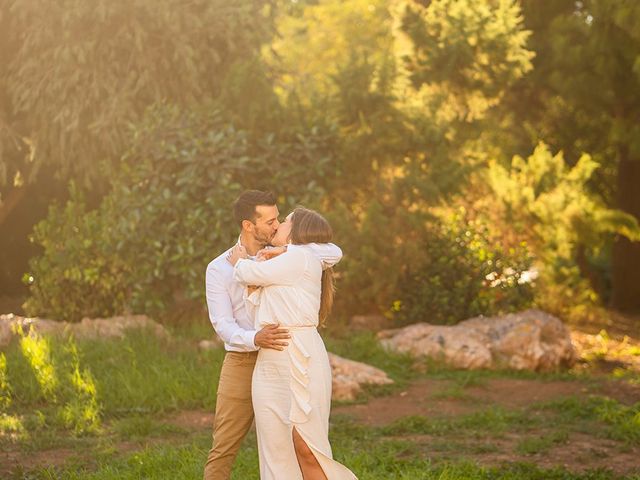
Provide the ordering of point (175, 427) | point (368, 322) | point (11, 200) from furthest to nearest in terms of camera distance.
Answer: point (11, 200), point (368, 322), point (175, 427)

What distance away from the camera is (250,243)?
18.8ft

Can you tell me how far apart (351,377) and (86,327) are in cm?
353

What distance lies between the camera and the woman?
521 centimetres

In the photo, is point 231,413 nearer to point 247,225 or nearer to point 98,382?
point 247,225

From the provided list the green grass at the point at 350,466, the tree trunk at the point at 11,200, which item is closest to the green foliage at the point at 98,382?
the green grass at the point at 350,466

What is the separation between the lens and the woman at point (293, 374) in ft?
17.1

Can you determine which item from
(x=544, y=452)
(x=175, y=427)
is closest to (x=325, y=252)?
(x=544, y=452)

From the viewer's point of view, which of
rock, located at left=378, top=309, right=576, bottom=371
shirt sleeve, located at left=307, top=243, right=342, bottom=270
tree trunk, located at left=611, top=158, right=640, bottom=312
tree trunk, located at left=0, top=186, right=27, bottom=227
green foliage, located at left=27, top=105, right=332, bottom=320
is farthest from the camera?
tree trunk, located at left=611, top=158, right=640, bottom=312

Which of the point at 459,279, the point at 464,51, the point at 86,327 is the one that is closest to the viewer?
the point at 86,327

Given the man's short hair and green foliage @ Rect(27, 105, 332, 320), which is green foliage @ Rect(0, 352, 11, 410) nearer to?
green foliage @ Rect(27, 105, 332, 320)

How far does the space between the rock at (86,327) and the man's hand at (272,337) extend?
20.5ft

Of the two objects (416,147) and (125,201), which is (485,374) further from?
(125,201)

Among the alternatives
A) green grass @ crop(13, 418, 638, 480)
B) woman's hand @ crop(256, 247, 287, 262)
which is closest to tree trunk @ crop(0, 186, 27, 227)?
green grass @ crop(13, 418, 638, 480)

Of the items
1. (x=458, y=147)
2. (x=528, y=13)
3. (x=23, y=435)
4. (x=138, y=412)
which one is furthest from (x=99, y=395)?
(x=528, y=13)
